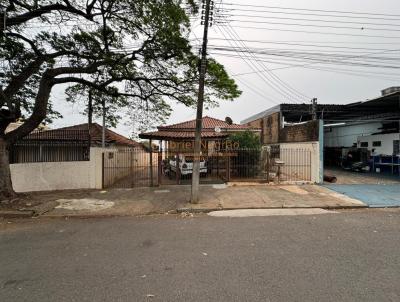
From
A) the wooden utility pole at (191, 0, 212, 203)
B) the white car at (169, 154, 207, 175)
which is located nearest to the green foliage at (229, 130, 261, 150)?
the white car at (169, 154, 207, 175)

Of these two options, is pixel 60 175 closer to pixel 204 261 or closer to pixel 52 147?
pixel 52 147

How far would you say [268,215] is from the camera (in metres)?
8.11

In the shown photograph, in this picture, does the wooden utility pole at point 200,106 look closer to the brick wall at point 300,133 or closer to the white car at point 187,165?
the white car at point 187,165

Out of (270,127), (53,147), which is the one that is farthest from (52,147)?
(270,127)

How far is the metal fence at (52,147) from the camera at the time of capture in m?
12.1

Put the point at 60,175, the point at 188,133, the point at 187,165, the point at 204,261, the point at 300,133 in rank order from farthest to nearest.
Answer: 1. the point at 188,133
2. the point at 300,133
3. the point at 187,165
4. the point at 60,175
5. the point at 204,261

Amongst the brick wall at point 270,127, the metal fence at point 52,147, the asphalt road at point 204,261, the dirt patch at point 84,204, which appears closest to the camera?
the asphalt road at point 204,261

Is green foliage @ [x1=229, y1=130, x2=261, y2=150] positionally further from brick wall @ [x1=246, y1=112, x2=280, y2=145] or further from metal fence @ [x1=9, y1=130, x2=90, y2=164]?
metal fence @ [x1=9, y1=130, x2=90, y2=164]

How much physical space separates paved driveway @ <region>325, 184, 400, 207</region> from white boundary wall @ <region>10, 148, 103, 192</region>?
1077 cm

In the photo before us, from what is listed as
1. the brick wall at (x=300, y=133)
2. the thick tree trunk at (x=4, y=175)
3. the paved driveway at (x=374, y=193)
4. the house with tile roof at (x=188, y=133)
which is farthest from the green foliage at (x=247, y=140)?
the thick tree trunk at (x=4, y=175)

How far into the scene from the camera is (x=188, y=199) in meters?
10.3

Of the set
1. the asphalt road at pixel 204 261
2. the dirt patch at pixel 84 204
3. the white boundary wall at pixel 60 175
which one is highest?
the white boundary wall at pixel 60 175

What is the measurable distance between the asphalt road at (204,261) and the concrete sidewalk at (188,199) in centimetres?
174

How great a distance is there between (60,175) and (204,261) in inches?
407
